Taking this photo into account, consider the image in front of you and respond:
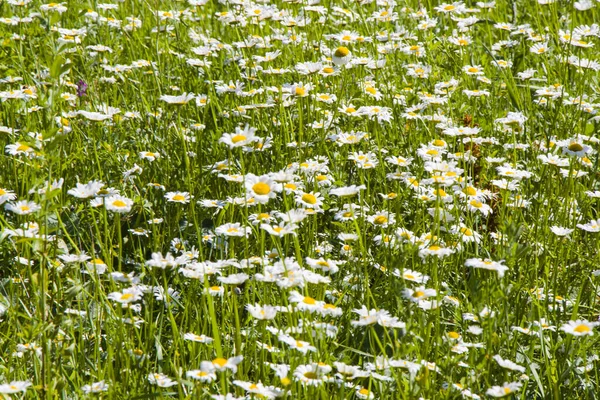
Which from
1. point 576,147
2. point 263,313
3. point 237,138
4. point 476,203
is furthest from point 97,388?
point 576,147

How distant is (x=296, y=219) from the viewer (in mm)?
2193

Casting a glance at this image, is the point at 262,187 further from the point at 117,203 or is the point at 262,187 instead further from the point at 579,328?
the point at 579,328

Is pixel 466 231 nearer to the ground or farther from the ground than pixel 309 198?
nearer to the ground

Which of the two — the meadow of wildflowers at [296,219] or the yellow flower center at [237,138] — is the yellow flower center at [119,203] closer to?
the meadow of wildflowers at [296,219]

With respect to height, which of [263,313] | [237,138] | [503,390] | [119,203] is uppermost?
[237,138]

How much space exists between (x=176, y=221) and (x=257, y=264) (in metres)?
0.47

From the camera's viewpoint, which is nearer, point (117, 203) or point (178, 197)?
point (117, 203)

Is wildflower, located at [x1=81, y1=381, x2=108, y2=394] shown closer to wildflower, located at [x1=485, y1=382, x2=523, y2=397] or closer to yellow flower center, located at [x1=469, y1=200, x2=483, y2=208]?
wildflower, located at [x1=485, y1=382, x2=523, y2=397]

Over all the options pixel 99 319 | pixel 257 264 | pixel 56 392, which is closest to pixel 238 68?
pixel 257 264

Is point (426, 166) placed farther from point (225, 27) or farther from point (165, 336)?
point (225, 27)

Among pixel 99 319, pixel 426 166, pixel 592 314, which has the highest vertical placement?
pixel 426 166

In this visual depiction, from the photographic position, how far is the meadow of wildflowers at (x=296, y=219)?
6.27ft

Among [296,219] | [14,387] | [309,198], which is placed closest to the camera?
[14,387]

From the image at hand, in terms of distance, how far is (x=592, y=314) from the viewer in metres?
2.48
